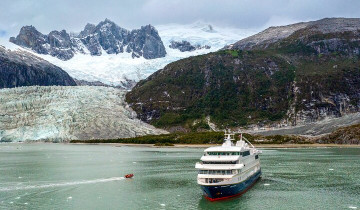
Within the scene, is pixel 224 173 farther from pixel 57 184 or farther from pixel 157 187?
pixel 57 184

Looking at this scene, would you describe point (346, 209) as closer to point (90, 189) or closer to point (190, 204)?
point (190, 204)

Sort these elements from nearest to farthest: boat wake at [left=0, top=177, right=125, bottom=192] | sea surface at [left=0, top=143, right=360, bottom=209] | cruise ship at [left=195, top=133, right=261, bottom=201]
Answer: sea surface at [left=0, top=143, right=360, bottom=209] → cruise ship at [left=195, top=133, right=261, bottom=201] → boat wake at [left=0, top=177, right=125, bottom=192]

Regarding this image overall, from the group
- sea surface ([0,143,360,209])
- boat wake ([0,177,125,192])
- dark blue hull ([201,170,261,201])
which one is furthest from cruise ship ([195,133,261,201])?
boat wake ([0,177,125,192])

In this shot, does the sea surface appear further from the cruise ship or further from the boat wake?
the cruise ship

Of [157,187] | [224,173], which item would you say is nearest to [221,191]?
[224,173]

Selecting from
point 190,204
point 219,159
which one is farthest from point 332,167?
point 190,204

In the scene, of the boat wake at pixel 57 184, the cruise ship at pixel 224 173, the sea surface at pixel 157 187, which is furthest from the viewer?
the boat wake at pixel 57 184

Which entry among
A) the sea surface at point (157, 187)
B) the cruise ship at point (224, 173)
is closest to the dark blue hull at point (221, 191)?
the cruise ship at point (224, 173)

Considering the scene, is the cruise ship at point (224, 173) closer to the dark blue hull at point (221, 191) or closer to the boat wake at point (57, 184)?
the dark blue hull at point (221, 191)
